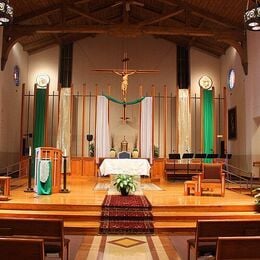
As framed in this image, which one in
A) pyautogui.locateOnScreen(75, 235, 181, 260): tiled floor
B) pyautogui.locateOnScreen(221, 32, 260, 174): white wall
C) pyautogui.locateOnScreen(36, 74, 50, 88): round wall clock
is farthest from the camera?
pyautogui.locateOnScreen(36, 74, 50, 88): round wall clock

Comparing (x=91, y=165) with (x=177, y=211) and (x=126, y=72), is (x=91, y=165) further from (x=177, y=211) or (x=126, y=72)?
(x=177, y=211)

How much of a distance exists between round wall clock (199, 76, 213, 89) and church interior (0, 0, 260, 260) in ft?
0.15

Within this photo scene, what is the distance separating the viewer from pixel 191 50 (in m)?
14.4

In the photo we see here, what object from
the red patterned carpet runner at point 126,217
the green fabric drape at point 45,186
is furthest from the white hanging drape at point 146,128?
the red patterned carpet runner at point 126,217

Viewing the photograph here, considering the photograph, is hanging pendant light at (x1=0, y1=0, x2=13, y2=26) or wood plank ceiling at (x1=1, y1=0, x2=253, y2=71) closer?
hanging pendant light at (x1=0, y1=0, x2=13, y2=26)

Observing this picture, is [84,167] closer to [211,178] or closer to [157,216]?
[211,178]

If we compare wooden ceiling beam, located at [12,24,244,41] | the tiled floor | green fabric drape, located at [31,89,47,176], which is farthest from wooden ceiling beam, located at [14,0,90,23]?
the tiled floor

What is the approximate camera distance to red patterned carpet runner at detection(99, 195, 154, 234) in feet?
17.9

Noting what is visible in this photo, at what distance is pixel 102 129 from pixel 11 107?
10.8 feet

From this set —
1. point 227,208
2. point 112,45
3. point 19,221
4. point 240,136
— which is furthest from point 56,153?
point 112,45

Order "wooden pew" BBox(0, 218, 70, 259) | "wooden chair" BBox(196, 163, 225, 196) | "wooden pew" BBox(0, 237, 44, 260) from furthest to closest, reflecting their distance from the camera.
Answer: "wooden chair" BBox(196, 163, 225, 196) < "wooden pew" BBox(0, 218, 70, 259) < "wooden pew" BBox(0, 237, 44, 260)

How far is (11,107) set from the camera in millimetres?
12430

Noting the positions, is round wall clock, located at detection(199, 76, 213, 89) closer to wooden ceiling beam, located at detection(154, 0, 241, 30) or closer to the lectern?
wooden ceiling beam, located at detection(154, 0, 241, 30)

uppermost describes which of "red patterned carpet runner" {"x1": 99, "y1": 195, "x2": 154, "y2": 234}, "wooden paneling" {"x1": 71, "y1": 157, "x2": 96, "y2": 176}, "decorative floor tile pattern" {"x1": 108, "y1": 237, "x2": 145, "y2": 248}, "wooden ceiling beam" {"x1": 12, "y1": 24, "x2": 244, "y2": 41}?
"wooden ceiling beam" {"x1": 12, "y1": 24, "x2": 244, "y2": 41}
